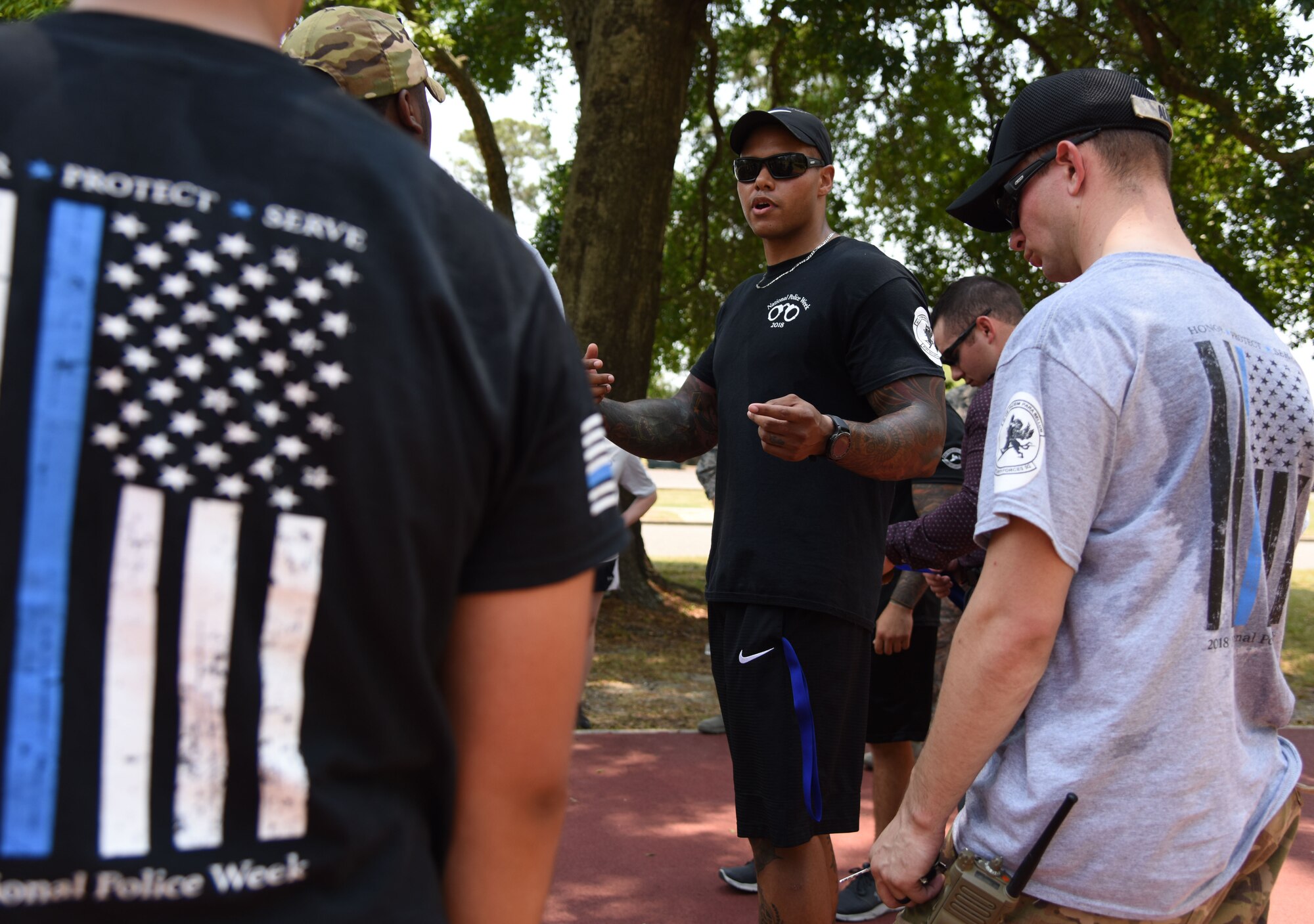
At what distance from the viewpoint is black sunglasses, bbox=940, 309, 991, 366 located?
4.52 meters

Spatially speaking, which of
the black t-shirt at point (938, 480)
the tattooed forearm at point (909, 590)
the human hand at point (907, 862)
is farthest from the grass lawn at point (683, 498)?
the human hand at point (907, 862)

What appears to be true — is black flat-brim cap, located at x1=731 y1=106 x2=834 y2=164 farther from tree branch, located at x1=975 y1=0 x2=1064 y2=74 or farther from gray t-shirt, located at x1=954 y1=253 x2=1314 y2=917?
tree branch, located at x1=975 y1=0 x2=1064 y2=74

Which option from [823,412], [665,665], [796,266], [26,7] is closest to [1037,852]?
[823,412]

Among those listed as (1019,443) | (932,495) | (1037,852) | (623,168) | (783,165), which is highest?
(623,168)

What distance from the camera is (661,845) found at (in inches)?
203

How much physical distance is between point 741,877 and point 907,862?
109 inches

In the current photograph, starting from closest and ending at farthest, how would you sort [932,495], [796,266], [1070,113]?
[1070,113], [796,266], [932,495]

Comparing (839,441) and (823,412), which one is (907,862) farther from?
(823,412)

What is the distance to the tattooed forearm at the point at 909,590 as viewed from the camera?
4637 mm

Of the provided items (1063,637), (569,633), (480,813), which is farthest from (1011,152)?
(480,813)

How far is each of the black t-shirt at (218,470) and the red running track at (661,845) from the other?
349 cm

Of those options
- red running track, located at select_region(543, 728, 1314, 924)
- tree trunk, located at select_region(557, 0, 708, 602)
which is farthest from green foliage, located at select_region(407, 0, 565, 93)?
red running track, located at select_region(543, 728, 1314, 924)

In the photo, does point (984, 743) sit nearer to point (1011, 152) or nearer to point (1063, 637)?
point (1063, 637)

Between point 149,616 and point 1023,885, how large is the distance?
1432 mm
